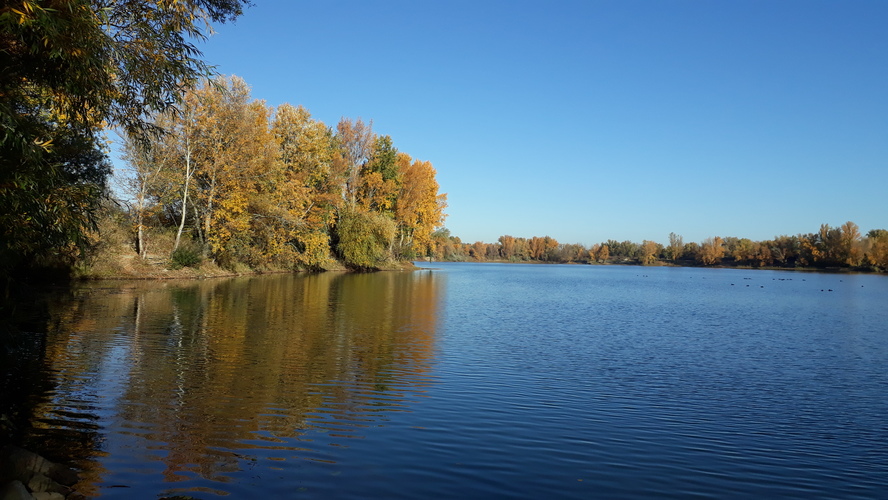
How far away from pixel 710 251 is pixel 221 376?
152968 millimetres

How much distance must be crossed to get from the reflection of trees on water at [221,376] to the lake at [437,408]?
52mm

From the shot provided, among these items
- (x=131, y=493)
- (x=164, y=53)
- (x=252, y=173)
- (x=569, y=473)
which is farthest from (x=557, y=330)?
(x=252, y=173)

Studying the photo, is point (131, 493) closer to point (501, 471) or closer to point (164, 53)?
point (501, 471)

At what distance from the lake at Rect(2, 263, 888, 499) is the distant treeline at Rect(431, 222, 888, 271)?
63.1 m

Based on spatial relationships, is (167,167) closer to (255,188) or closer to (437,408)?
(255,188)

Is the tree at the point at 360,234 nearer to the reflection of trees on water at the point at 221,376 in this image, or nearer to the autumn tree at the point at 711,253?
the reflection of trees on water at the point at 221,376

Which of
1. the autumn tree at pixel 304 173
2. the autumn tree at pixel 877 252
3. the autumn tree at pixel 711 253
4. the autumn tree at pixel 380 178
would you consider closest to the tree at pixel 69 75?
the autumn tree at pixel 304 173

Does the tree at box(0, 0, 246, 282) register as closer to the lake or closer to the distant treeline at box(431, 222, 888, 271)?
the lake

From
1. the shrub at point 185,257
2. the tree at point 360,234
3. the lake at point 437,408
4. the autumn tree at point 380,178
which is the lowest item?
the lake at point 437,408

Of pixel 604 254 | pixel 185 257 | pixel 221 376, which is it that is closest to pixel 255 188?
pixel 185 257

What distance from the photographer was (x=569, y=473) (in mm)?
→ 6656

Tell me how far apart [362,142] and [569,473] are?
183 feet

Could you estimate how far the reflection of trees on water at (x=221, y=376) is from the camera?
709 cm

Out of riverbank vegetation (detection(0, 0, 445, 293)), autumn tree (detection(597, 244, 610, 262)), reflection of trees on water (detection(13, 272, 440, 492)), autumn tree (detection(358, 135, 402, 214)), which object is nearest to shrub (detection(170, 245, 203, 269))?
riverbank vegetation (detection(0, 0, 445, 293))
